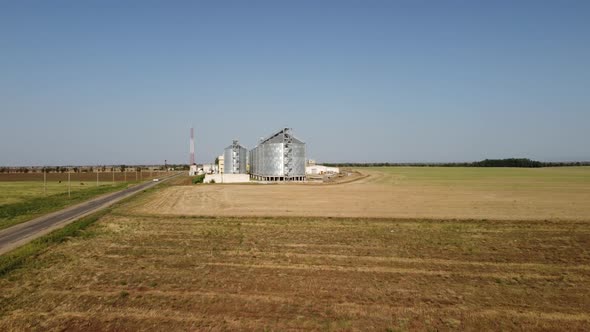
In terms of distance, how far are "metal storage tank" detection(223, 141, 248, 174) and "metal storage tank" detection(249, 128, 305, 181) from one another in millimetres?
21503

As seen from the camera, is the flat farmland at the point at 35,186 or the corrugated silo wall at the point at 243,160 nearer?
the flat farmland at the point at 35,186

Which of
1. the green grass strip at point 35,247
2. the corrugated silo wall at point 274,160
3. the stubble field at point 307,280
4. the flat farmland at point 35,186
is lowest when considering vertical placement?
the stubble field at point 307,280

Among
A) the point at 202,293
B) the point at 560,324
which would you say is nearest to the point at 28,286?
the point at 202,293

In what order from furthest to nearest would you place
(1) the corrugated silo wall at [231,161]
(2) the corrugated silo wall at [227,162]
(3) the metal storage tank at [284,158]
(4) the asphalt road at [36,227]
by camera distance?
(2) the corrugated silo wall at [227,162], (1) the corrugated silo wall at [231,161], (3) the metal storage tank at [284,158], (4) the asphalt road at [36,227]

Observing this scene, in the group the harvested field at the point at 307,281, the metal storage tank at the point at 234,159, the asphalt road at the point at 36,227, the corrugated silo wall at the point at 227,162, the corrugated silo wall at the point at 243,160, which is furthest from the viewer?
the corrugated silo wall at the point at 243,160

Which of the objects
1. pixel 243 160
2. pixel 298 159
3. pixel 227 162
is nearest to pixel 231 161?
pixel 227 162

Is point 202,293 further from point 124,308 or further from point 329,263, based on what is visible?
point 329,263

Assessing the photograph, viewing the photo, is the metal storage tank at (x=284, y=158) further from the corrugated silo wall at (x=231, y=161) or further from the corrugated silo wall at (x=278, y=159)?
the corrugated silo wall at (x=231, y=161)

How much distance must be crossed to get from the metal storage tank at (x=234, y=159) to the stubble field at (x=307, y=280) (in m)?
76.3

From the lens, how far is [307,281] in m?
14.5

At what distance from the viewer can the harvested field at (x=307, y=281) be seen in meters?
11.2

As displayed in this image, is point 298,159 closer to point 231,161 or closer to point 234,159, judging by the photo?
point 234,159

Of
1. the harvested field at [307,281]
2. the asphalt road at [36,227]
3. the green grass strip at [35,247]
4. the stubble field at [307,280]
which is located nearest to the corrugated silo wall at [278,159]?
the asphalt road at [36,227]

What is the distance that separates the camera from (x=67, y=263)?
17.1 meters
